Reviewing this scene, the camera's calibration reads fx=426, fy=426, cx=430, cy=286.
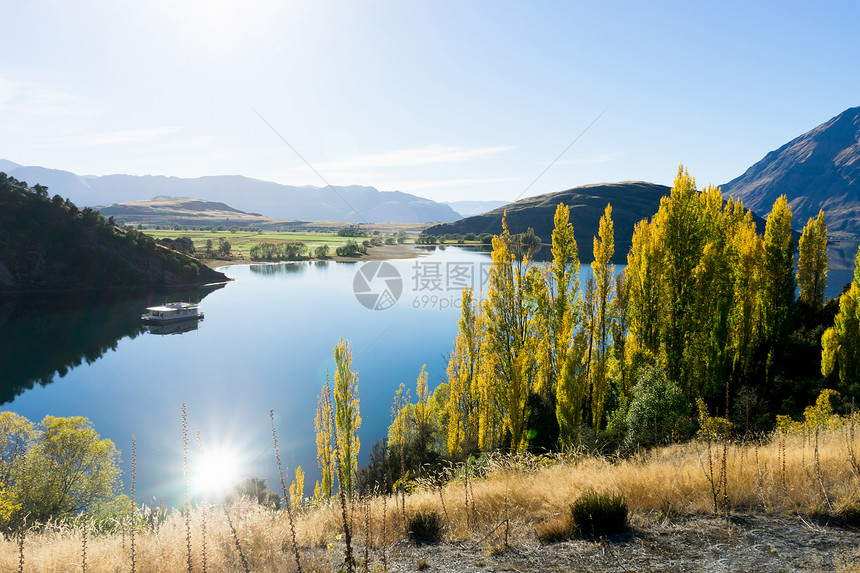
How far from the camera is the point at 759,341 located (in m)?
28.4

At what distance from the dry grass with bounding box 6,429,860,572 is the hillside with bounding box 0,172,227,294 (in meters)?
99.6

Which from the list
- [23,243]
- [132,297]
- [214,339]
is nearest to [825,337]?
[214,339]

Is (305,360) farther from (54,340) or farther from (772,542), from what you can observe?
(772,542)

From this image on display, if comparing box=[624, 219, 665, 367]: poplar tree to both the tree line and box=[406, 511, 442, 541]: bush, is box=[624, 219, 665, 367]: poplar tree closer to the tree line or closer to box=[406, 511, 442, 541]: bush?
the tree line

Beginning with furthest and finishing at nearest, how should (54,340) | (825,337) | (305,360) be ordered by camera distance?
(54,340), (305,360), (825,337)

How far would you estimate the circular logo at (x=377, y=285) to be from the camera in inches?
3003

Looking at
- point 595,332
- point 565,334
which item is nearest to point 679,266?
point 595,332

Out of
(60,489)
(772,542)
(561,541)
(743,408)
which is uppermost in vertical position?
(772,542)

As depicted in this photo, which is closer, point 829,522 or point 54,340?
point 829,522

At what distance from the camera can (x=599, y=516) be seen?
636 cm

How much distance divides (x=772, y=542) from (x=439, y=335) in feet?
165

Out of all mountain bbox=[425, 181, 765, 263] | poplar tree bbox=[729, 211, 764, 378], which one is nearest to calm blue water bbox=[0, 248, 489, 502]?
poplar tree bbox=[729, 211, 764, 378]

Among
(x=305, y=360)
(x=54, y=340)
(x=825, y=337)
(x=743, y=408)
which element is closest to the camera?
(x=743, y=408)

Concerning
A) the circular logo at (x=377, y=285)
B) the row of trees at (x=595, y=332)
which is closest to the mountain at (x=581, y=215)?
the circular logo at (x=377, y=285)
